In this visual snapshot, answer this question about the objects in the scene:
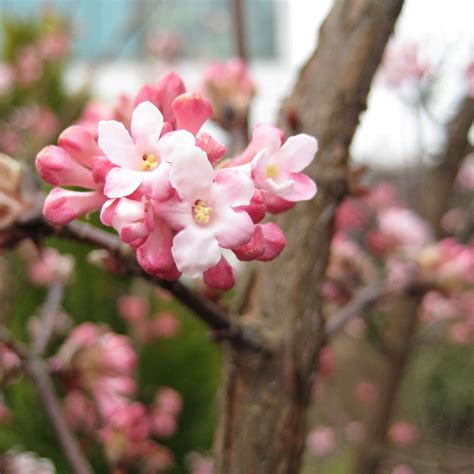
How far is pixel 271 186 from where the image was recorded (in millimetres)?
310

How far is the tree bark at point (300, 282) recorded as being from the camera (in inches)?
17.0

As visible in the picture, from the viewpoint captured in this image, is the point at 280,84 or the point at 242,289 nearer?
the point at 242,289

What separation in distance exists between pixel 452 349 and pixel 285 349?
368 centimetres

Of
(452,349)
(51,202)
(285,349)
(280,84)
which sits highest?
(51,202)

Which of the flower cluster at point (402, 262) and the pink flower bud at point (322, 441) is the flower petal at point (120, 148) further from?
the pink flower bud at point (322, 441)

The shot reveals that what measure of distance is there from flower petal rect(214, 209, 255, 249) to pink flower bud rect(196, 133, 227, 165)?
32 mm

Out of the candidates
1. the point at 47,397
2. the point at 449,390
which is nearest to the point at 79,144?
the point at 47,397

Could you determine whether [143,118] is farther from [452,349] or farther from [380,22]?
[452,349]

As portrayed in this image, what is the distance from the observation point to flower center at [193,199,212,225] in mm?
288

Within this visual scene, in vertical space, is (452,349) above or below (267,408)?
below

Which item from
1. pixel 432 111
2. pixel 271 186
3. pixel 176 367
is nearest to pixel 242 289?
pixel 271 186

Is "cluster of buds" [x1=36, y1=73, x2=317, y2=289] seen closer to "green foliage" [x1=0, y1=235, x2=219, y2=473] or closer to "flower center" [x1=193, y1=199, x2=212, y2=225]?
"flower center" [x1=193, y1=199, x2=212, y2=225]

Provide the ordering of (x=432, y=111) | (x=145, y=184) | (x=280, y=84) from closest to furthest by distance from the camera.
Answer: (x=145, y=184), (x=432, y=111), (x=280, y=84)

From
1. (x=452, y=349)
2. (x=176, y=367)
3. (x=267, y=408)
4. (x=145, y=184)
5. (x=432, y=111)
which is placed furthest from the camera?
(x=452, y=349)
